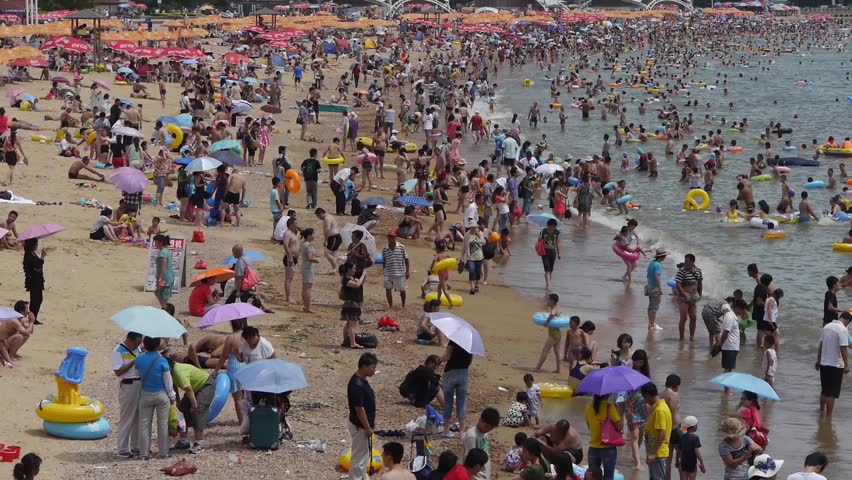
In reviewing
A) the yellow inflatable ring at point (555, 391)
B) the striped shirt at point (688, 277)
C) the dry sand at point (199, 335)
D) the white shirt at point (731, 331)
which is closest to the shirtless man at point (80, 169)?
the dry sand at point (199, 335)

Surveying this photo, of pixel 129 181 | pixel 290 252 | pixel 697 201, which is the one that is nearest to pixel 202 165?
pixel 129 181

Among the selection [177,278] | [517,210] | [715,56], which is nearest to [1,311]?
[177,278]

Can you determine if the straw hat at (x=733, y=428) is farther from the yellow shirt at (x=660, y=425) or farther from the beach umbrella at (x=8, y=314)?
the beach umbrella at (x=8, y=314)

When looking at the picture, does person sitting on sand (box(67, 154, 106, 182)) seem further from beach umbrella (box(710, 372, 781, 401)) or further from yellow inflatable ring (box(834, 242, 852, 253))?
beach umbrella (box(710, 372, 781, 401))

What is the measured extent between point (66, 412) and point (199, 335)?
11.6 feet

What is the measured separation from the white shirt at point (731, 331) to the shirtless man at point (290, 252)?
5.41 m

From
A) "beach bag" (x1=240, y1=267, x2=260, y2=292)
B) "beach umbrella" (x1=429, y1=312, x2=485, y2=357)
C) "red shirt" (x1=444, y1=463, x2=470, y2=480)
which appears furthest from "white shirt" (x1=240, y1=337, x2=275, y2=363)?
"beach bag" (x1=240, y1=267, x2=260, y2=292)

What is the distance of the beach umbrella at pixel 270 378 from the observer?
9875mm

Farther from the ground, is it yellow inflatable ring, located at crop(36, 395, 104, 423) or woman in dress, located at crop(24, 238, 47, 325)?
woman in dress, located at crop(24, 238, 47, 325)

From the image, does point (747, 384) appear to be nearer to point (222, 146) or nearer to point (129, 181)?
point (129, 181)

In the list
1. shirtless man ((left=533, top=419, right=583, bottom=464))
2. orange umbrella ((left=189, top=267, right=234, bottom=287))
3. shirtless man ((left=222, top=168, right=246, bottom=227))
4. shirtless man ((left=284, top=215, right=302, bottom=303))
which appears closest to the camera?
shirtless man ((left=533, top=419, right=583, bottom=464))

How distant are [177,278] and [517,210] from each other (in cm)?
1009

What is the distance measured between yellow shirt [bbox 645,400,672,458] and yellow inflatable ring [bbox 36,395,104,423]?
464 cm

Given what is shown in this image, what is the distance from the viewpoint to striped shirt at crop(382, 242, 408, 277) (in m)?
15.9
